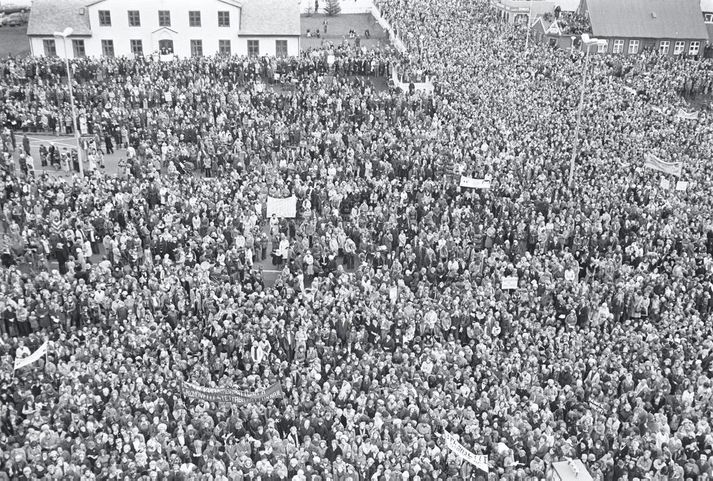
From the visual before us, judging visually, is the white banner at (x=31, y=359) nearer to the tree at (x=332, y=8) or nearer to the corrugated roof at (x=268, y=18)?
the corrugated roof at (x=268, y=18)

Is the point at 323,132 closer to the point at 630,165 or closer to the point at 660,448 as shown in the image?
the point at 630,165

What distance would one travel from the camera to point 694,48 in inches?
2400

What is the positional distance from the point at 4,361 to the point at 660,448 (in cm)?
1682

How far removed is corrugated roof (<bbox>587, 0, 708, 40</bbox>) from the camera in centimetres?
6012

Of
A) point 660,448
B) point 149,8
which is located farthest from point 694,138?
point 149,8

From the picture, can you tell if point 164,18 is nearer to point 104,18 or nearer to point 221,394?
point 104,18

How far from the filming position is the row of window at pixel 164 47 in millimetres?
51219

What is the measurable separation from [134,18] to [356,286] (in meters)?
34.8

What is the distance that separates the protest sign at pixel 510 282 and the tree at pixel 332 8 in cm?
5539

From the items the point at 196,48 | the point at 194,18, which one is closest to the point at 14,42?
the point at 196,48

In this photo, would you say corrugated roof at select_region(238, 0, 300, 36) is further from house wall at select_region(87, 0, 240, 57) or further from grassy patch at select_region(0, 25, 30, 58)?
grassy patch at select_region(0, 25, 30, 58)

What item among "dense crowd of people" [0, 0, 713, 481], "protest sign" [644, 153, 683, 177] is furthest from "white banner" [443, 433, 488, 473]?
"protest sign" [644, 153, 683, 177]

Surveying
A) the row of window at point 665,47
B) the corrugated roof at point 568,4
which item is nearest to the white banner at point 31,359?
the row of window at point 665,47

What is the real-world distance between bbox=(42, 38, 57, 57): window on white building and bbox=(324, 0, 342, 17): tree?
30700 millimetres
